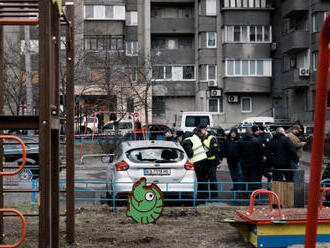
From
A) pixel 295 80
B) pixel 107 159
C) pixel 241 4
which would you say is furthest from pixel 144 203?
pixel 241 4

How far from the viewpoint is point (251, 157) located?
13750mm

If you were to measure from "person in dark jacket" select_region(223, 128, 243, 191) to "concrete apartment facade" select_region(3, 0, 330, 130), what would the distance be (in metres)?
30.1

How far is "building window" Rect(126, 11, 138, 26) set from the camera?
51.0 meters

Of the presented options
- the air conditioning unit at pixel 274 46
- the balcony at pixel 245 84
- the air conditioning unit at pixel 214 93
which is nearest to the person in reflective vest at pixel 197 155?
the balcony at pixel 245 84

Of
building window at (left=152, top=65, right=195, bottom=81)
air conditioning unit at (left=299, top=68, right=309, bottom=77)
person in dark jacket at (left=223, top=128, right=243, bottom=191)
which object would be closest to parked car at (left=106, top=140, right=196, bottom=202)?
person in dark jacket at (left=223, top=128, right=243, bottom=191)

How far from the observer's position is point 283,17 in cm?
4578

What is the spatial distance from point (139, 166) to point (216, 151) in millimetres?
2488

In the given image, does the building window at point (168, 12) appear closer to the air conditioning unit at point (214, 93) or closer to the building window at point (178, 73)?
the building window at point (178, 73)

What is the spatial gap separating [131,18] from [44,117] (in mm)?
46533

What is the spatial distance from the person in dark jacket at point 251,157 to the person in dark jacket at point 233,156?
19.7 inches

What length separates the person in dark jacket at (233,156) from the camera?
14677 millimetres

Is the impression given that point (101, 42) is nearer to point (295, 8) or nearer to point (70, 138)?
point (295, 8)

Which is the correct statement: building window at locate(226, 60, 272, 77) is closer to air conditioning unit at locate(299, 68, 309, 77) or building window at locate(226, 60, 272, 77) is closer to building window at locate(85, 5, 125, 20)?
air conditioning unit at locate(299, 68, 309, 77)

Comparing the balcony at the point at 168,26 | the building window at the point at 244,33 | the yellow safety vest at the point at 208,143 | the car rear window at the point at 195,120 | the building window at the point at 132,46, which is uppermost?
the balcony at the point at 168,26
